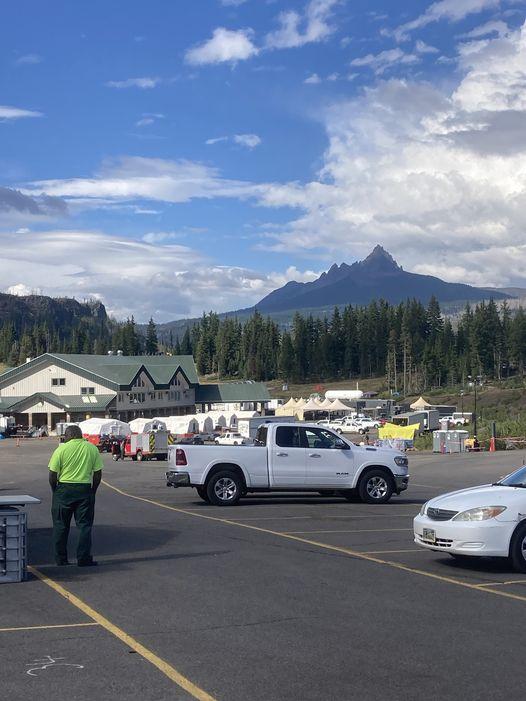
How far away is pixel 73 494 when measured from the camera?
38.3ft

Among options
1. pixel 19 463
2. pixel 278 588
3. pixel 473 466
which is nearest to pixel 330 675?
pixel 278 588

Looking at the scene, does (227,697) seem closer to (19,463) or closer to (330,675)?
(330,675)

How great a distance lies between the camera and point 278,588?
33.9ft

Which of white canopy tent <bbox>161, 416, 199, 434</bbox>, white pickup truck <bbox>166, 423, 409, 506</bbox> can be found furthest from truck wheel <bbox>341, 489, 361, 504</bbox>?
white canopy tent <bbox>161, 416, 199, 434</bbox>

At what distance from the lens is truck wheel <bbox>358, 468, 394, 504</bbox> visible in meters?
21.5

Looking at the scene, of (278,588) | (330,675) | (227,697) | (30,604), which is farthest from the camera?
(278,588)

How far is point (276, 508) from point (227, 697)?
14.5 meters

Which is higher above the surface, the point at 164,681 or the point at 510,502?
the point at 510,502

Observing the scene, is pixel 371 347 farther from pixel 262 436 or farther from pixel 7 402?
pixel 262 436

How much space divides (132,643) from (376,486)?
14.5 meters

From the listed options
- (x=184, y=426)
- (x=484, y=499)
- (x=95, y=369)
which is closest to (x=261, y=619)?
(x=484, y=499)

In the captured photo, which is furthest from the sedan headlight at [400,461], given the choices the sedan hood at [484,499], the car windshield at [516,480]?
the sedan hood at [484,499]

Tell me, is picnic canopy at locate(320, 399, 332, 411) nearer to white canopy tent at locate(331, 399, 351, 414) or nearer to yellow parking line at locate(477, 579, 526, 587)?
white canopy tent at locate(331, 399, 351, 414)

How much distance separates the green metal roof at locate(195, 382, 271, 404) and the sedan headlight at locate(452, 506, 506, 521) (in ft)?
330
